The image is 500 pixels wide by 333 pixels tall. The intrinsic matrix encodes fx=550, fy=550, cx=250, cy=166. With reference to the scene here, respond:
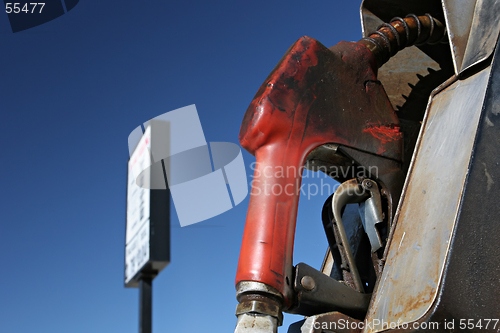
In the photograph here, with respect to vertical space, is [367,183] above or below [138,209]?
above

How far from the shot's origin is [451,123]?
7.19ft

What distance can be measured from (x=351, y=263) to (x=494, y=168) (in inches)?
30.2

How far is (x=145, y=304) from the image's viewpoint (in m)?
3.17

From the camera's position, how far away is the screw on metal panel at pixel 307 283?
217 cm

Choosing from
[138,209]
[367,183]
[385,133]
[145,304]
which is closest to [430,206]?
[367,183]

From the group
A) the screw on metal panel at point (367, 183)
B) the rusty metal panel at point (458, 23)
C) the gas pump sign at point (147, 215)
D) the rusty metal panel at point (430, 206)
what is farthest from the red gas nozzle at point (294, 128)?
the gas pump sign at point (147, 215)

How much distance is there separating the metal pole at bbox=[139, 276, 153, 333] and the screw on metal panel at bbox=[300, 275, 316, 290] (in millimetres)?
1254

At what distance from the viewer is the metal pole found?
3.06 metres

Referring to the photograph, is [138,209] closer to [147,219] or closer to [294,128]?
[147,219]

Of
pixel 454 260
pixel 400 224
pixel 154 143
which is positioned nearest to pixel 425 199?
pixel 400 224

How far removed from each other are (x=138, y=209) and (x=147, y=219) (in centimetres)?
28

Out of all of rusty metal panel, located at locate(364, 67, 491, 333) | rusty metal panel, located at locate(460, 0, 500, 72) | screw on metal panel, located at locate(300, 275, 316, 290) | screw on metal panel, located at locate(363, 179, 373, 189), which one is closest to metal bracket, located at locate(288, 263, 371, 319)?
screw on metal panel, located at locate(300, 275, 316, 290)

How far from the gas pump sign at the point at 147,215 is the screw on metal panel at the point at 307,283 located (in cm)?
124

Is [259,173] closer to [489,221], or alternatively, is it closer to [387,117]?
[387,117]
